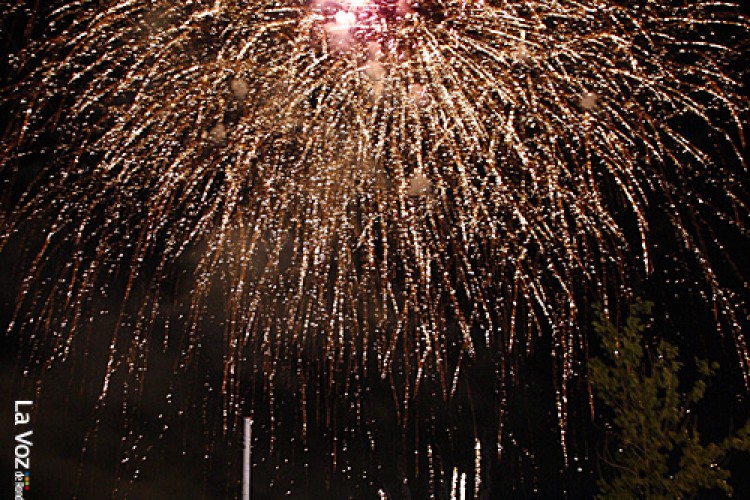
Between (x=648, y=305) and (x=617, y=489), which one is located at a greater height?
(x=648, y=305)

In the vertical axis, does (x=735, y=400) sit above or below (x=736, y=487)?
above

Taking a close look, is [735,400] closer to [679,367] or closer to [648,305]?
[679,367]

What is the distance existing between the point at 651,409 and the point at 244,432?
4717mm

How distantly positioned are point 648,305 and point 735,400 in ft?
4.77

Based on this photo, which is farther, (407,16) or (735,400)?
(735,400)

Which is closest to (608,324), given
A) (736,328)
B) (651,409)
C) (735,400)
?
(651,409)

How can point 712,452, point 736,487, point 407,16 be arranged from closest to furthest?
1. point 407,16
2. point 712,452
3. point 736,487

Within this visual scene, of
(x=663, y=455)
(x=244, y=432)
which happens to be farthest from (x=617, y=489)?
(x=244, y=432)

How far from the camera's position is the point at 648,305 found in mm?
7977

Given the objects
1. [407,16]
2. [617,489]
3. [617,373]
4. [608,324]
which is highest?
[407,16]

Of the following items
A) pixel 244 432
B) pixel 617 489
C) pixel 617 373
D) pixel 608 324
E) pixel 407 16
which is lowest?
pixel 617 489

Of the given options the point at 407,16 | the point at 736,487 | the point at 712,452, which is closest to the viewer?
the point at 407,16

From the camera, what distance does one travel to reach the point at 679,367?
7801mm

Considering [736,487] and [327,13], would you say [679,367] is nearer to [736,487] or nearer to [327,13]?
[736,487]
